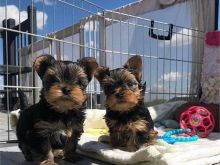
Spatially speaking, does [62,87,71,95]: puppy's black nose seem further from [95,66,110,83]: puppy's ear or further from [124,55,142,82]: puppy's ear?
[124,55,142,82]: puppy's ear

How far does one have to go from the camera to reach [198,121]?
11.9 ft

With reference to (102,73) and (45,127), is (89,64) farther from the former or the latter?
(45,127)

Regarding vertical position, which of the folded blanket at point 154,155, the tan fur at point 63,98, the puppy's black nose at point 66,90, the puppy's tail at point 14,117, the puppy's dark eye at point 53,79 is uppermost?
the puppy's dark eye at point 53,79

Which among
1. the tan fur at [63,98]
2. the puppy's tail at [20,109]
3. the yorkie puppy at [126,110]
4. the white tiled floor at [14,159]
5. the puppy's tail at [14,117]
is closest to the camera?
the tan fur at [63,98]

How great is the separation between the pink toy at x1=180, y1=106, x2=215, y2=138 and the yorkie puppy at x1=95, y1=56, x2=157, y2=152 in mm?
1019

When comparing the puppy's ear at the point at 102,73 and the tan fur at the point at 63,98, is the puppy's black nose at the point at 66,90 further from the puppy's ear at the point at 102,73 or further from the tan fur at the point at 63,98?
the puppy's ear at the point at 102,73

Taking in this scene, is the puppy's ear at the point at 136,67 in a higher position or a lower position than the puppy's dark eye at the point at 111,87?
higher

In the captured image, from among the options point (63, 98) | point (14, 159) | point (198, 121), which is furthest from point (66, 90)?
point (198, 121)

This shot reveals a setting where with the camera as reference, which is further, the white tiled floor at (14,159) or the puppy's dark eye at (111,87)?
the puppy's dark eye at (111,87)

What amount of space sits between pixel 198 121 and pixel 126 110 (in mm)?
1342

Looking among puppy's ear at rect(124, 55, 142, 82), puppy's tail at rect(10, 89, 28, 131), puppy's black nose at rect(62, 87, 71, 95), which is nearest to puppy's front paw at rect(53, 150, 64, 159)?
puppy's black nose at rect(62, 87, 71, 95)

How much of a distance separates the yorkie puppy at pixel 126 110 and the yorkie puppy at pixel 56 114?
0.85 ft

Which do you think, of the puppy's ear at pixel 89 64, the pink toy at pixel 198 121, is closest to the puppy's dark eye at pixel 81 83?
the puppy's ear at pixel 89 64

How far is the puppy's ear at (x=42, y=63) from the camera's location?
228 centimetres
